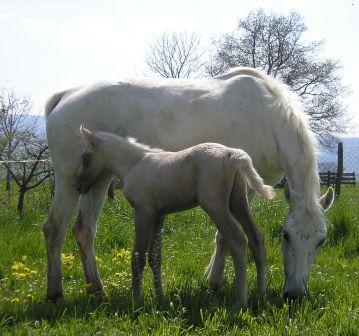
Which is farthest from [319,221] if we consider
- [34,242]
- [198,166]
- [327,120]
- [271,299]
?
[327,120]

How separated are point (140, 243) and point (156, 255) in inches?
11.5

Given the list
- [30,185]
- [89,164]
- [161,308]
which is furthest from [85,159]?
[30,185]

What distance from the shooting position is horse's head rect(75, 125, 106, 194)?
464cm

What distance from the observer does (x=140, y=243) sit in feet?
13.8

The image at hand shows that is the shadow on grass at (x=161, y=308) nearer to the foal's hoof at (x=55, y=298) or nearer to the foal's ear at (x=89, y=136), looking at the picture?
the foal's hoof at (x=55, y=298)

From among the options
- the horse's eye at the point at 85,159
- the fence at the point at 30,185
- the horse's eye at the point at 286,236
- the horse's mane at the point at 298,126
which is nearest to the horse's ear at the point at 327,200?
the horse's mane at the point at 298,126

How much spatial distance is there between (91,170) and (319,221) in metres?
2.06

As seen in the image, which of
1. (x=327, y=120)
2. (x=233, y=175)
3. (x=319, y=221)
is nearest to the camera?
(x=233, y=175)

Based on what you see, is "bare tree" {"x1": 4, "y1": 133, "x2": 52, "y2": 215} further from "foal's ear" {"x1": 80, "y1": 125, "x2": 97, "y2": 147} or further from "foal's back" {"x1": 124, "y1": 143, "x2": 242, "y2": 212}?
"foal's back" {"x1": 124, "y1": 143, "x2": 242, "y2": 212}

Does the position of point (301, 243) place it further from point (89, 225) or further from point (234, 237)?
point (89, 225)

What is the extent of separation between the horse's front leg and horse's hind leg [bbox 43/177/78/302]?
100cm

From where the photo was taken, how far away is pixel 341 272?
567 centimetres

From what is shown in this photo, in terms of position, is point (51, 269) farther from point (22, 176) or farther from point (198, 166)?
point (22, 176)

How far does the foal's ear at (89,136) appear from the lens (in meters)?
4.62
